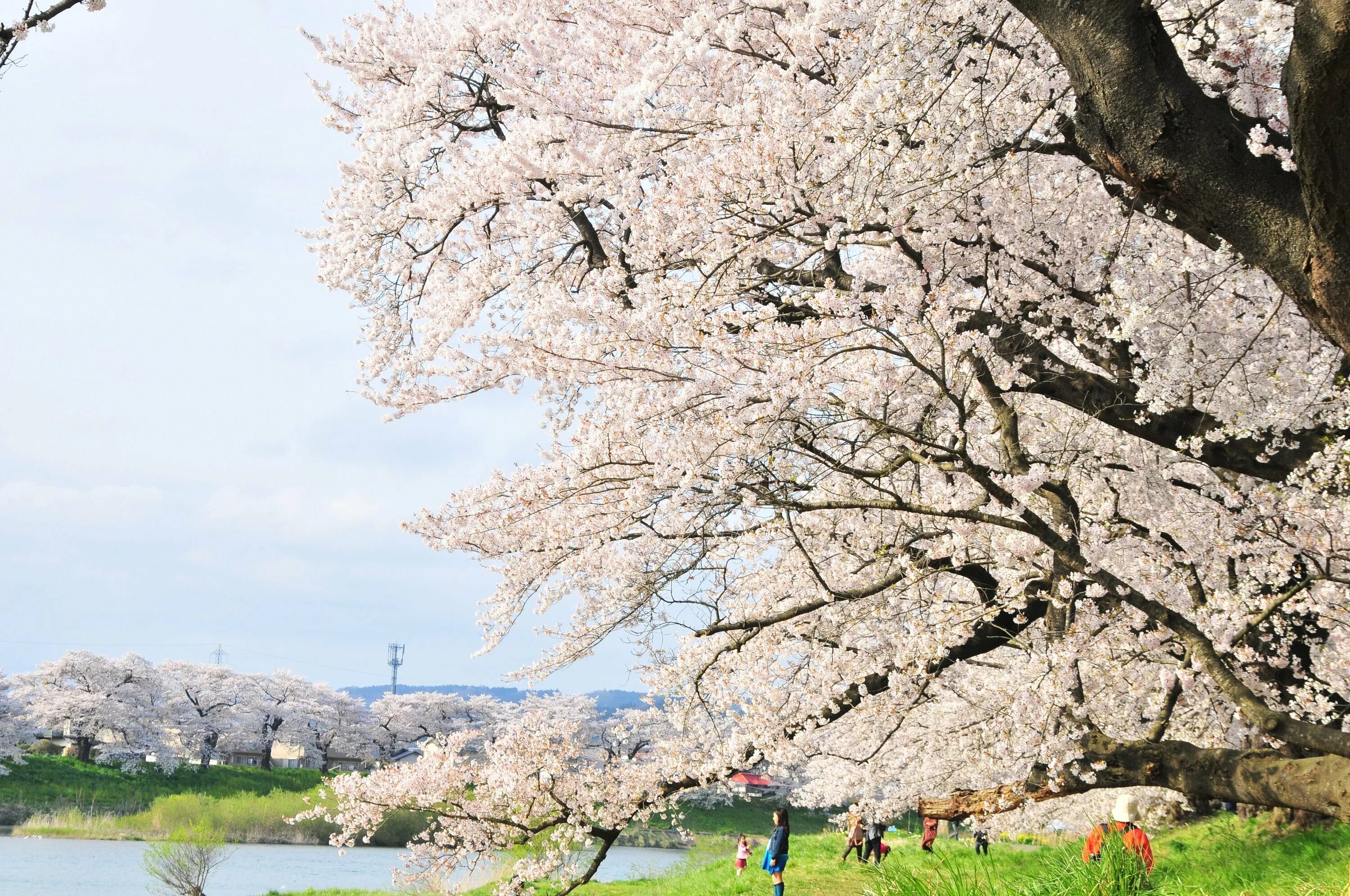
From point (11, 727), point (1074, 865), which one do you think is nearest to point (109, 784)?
point (11, 727)

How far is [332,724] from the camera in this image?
5250cm

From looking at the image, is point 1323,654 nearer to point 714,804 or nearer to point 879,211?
point 879,211

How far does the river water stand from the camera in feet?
66.8

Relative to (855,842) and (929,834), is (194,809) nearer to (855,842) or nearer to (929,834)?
(855,842)

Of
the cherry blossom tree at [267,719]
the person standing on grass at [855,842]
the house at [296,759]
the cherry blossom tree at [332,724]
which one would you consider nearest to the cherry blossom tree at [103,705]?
the cherry blossom tree at [267,719]

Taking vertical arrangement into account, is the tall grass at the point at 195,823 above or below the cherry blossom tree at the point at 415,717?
below

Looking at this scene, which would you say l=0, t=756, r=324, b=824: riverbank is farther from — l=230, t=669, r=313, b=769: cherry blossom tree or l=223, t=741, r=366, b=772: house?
l=230, t=669, r=313, b=769: cherry blossom tree

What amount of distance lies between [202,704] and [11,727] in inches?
371

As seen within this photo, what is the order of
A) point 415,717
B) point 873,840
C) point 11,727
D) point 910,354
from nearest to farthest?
point 910,354 < point 873,840 < point 11,727 < point 415,717

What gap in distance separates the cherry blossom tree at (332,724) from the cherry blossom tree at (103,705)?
7479 millimetres

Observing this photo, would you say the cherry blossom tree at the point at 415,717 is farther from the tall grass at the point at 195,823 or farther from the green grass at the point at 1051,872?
the green grass at the point at 1051,872

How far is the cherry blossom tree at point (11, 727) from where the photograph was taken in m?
36.8

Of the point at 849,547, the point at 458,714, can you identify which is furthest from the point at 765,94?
the point at 458,714

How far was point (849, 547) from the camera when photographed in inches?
297
